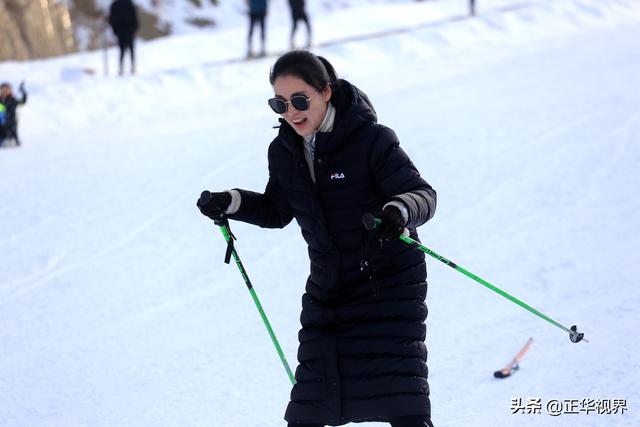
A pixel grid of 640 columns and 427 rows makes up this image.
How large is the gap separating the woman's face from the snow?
5.89 feet

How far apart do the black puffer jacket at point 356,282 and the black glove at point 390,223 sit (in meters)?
0.15

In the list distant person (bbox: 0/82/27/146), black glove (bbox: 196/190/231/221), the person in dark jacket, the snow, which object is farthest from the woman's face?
distant person (bbox: 0/82/27/146)

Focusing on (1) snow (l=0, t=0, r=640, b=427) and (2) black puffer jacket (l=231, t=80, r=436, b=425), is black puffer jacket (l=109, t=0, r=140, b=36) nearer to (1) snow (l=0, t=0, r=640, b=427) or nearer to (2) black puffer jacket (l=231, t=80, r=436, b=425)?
(1) snow (l=0, t=0, r=640, b=427)

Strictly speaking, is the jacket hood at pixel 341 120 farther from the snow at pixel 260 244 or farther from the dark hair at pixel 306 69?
the snow at pixel 260 244

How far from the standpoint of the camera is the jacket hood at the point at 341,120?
2.74 metres

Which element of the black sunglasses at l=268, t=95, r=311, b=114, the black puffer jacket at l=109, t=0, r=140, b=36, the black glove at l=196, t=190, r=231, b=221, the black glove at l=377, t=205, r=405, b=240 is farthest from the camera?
the black puffer jacket at l=109, t=0, r=140, b=36

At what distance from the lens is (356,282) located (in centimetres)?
283

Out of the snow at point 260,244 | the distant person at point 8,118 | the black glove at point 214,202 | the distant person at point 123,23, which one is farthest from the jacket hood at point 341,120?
the distant person at point 123,23

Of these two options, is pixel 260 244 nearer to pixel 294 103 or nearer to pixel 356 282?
pixel 356 282

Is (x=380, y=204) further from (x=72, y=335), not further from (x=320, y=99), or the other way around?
(x=72, y=335)

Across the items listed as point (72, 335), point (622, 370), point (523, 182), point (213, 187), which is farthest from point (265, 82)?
point (622, 370)

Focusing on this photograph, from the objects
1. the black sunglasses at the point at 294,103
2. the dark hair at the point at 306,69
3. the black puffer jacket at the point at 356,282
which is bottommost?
the black puffer jacket at the point at 356,282

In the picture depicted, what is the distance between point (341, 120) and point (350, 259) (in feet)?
1.41

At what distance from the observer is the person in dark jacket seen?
2.74 m
